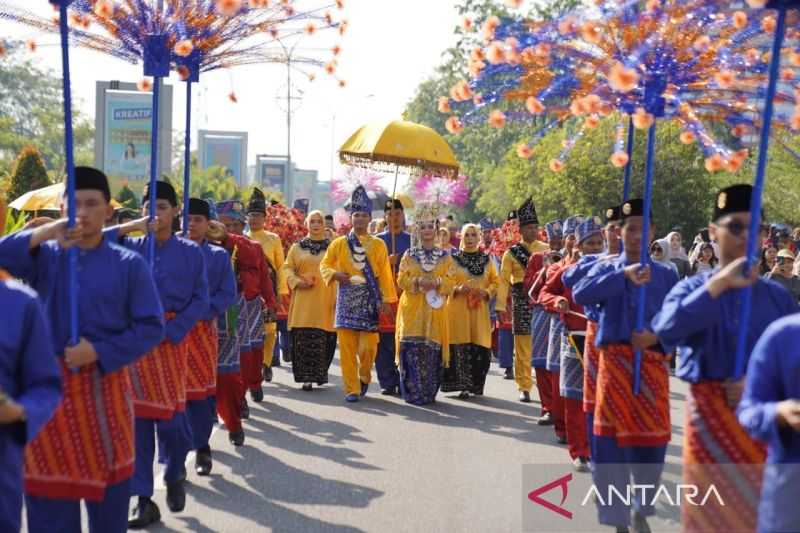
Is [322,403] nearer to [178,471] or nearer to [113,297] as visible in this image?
[178,471]

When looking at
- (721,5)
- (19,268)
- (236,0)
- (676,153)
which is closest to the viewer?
(721,5)

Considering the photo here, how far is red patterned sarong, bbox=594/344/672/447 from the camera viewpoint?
7.25m

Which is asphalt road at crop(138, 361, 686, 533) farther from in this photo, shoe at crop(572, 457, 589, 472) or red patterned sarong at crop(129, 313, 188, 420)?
red patterned sarong at crop(129, 313, 188, 420)

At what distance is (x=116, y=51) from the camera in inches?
291

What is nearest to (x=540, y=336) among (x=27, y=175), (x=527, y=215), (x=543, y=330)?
(x=543, y=330)

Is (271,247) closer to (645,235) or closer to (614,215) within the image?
(614,215)

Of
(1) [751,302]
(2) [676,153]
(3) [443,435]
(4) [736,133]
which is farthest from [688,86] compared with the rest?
(2) [676,153]

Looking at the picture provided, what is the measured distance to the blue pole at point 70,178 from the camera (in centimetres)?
550

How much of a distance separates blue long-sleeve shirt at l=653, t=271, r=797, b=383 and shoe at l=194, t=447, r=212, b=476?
4.39 metres

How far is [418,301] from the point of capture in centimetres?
1330

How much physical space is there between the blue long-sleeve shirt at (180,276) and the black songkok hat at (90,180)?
1711mm

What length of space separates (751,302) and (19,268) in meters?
3.21

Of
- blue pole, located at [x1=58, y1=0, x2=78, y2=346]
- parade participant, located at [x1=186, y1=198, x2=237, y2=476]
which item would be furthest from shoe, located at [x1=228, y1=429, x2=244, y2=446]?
blue pole, located at [x1=58, y1=0, x2=78, y2=346]

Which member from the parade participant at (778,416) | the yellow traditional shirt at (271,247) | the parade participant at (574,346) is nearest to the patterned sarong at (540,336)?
the parade participant at (574,346)
